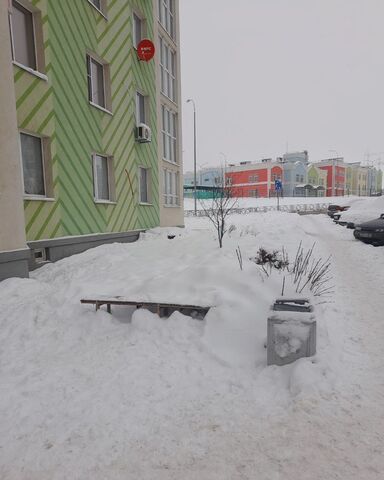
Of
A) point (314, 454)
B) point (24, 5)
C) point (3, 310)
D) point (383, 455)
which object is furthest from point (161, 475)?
point (24, 5)

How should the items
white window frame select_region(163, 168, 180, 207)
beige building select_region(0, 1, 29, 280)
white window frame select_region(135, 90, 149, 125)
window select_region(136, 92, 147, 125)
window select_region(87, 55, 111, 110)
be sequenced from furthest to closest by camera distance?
white window frame select_region(163, 168, 180, 207) → window select_region(136, 92, 147, 125) → white window frame select_region(135, 90, 149, 125) → window select_region(87, 55, 111, 110) → beige building select_region(0, 1, 29, 280)

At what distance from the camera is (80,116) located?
8852mm

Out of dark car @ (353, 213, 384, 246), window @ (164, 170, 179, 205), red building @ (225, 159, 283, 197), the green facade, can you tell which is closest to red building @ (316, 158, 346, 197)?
red building @ (225, 159, 283, 197)

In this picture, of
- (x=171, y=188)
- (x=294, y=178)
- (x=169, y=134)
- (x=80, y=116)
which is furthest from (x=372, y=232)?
(x=294, y=178)

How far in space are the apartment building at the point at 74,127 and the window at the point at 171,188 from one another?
1567 mm

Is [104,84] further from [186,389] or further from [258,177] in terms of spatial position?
[258,177]

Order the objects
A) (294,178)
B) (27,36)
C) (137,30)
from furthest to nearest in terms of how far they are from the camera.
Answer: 1. (294,178)
2. (137,30)
3. (27,36)

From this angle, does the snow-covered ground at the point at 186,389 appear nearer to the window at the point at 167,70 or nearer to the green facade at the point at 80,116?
the green facade at the point at 80,116

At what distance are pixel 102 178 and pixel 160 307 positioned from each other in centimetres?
721

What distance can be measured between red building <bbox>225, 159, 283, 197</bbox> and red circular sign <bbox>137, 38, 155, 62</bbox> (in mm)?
49633

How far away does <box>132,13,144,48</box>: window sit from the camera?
12.5 metres

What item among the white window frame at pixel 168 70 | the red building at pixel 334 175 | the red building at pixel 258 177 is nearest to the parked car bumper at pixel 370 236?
the white window frame at pixel 168 70

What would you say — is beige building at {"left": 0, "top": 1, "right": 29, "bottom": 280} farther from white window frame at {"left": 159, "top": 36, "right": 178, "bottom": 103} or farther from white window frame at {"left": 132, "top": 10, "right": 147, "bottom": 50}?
white window frame at {"left": 159, "top": 36, "right": 178, "bottom": 103}

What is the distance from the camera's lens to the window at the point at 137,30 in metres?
12.5
